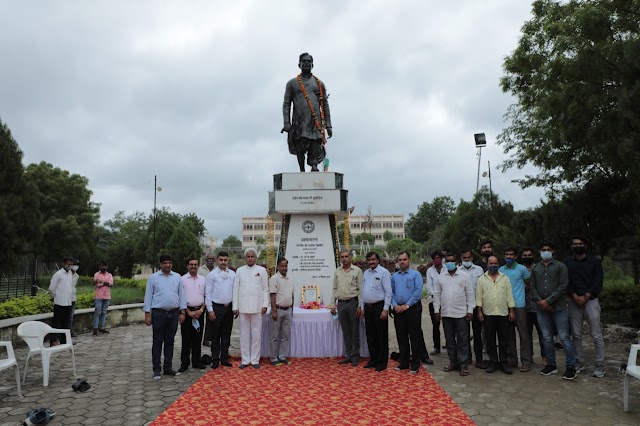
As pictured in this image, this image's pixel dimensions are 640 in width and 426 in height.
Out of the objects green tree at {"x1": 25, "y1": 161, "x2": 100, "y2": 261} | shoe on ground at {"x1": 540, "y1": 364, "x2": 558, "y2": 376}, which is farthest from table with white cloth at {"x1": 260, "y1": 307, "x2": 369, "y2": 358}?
green tree at {"x1": 25, "y1": 161, "x2": 100, "y2": 261}

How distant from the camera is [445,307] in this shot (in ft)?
19.5

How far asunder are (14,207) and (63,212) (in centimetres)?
1554

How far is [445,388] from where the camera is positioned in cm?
512

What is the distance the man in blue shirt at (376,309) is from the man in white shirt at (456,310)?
2.35 feet

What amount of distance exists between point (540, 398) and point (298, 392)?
7.91ft

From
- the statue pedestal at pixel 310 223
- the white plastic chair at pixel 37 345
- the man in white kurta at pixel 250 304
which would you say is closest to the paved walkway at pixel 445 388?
the white plastic chair at pixel 37 345

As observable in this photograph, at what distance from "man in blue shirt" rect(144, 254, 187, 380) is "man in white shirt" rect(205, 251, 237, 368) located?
480mm

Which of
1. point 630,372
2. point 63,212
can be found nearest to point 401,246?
point 63,212

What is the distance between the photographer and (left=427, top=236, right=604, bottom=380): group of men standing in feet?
18.0

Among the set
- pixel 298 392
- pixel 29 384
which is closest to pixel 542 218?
pixel 298 392

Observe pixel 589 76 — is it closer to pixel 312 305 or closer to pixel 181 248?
pixel 312 305

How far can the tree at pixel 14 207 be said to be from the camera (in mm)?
10203

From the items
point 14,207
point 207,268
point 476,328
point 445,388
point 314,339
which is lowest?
point 445,388

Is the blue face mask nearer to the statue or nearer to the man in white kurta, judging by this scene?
the man in white kurta
